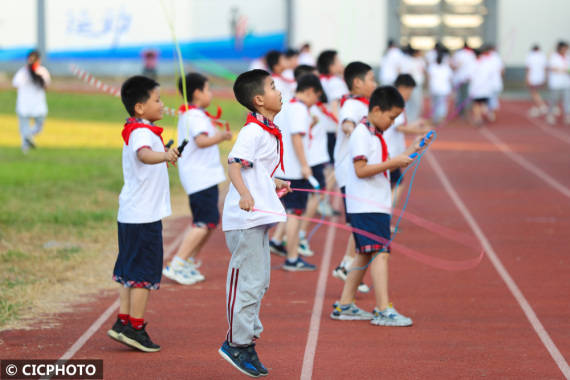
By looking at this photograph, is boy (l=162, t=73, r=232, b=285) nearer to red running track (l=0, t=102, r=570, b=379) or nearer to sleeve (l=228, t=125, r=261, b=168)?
red running track (l=0, t=102, r=570, b=379)

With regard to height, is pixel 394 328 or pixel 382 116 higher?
pixel 382 116

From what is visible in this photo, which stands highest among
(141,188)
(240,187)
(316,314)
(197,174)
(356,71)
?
(356,71)

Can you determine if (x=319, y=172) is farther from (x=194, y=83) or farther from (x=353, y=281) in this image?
(x=353, y=281)

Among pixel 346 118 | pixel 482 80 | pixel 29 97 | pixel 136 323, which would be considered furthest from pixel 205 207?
pixel 482 80

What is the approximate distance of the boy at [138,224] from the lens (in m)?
5.87

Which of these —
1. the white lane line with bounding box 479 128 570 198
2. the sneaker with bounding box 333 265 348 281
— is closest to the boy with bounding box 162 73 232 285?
the sneaker with bounding box 333 265 348 281

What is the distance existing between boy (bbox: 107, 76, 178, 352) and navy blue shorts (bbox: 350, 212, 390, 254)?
56.0 inches

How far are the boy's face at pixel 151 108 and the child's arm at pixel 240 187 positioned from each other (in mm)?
905

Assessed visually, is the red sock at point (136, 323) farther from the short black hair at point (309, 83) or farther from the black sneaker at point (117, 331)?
the short black hair at point (309, 83)

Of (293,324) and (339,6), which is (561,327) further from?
(339,6)

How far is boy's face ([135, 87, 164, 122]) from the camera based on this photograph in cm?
594

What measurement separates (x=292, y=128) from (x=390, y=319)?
240cm

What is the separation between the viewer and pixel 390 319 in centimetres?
655

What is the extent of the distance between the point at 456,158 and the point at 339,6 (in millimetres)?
17836
